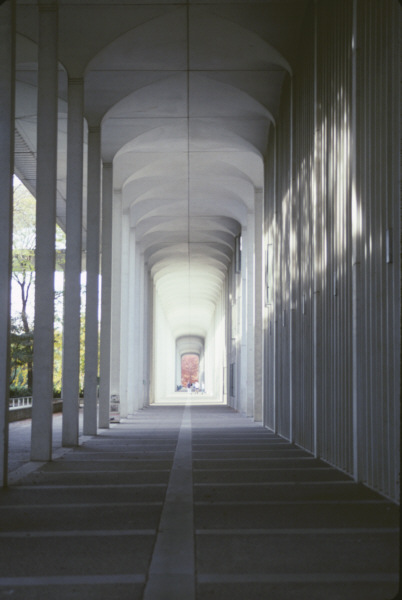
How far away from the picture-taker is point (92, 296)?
1744 centimetres

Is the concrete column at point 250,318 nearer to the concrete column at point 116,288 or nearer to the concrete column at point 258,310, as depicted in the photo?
the concrete column at point 258,310

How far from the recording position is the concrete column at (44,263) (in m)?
11.8

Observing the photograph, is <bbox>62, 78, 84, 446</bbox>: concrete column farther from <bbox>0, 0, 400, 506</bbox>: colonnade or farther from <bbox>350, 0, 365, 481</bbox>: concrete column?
<bbox>350, 0, 365, 481</bbox>: concrete column

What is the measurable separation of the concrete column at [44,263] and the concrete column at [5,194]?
2.42 meters

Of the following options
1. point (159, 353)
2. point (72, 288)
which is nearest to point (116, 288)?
point (72, 288)

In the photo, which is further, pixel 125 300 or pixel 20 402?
pixel 20 402

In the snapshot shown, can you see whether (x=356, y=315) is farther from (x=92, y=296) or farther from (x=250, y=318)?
(x=250, y=318)

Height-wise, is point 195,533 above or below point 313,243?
below

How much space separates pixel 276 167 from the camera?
18.4 meters

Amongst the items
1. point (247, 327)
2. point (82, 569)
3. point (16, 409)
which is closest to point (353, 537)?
point (82, 569)

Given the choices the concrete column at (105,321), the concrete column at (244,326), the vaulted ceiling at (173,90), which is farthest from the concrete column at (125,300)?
the concrete column at (105,321)

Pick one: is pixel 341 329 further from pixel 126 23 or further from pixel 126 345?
pixel 126 345

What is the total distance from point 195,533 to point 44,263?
649 centimetres

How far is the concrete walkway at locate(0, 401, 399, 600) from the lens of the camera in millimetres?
4590
